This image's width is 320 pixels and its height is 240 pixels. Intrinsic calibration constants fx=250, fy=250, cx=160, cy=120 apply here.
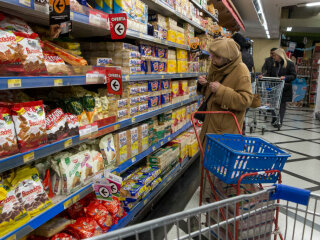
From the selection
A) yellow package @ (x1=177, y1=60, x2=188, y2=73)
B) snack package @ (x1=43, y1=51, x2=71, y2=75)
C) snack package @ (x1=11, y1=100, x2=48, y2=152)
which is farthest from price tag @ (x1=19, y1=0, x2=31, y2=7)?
yellow package @ (x1=177, y1=60, x2=188, y2=73)

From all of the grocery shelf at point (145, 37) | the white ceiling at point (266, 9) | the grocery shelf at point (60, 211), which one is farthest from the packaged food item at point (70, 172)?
the white ceiling at point (266, 9)

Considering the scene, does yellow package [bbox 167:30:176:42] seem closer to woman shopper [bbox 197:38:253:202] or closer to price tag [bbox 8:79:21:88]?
woman shopper [bbox 197:38:253:202]

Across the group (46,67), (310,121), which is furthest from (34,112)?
(310,121)

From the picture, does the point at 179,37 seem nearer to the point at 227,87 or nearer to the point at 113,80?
the point at 227,87

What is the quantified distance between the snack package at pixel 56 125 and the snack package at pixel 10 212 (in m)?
0.35

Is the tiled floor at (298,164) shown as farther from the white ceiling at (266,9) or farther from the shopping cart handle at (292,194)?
the white ceiling at (266,9)

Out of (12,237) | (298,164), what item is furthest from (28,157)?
(298,164)

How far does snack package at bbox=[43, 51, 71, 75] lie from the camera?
4.76ft

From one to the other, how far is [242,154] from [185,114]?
7.89 feet

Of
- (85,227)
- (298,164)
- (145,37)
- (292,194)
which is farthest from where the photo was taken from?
(298,164)

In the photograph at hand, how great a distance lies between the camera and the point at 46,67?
1414 mm

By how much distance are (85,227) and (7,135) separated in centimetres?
85

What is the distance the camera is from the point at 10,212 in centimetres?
121

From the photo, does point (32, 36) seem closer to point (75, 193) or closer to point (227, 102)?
point (75, 193)
